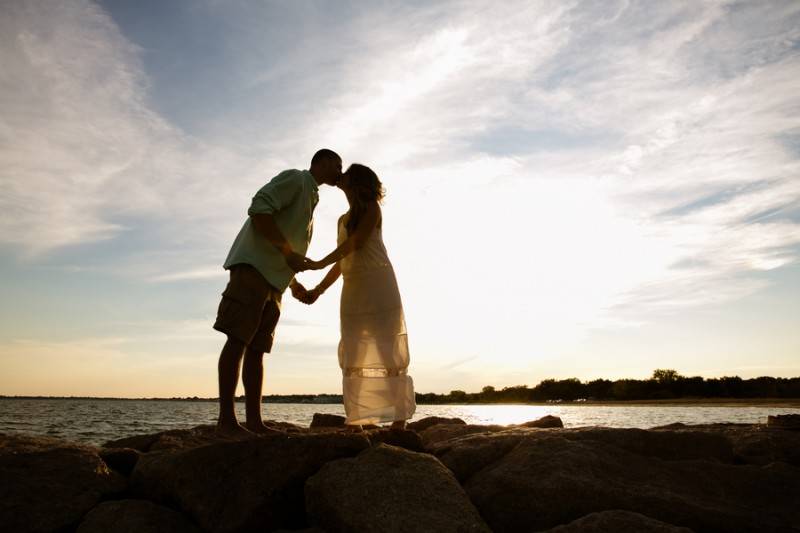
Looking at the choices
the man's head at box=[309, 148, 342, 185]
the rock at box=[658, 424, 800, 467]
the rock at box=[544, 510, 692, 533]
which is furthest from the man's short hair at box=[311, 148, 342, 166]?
the rock at box=[658, 424, 800, 467]

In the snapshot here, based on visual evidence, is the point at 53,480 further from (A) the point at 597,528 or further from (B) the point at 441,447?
(A) the point at 597,528

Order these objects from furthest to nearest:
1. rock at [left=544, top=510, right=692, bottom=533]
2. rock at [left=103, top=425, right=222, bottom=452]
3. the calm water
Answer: the calm water < rock at [left=103, top=425, right=222, bottom=452] < rock at [left=544, top=510, right=692, bottom=533]

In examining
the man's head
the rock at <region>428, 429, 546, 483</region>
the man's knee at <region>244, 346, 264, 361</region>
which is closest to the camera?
the rock at <region>428, 429, 546, 483</region>

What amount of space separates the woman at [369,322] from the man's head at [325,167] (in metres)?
0.11

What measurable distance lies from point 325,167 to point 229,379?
2016 millimetres

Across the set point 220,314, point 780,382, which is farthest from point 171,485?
point 780,382

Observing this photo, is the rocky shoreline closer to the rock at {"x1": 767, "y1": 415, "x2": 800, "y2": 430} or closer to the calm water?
the rock at {"x1": 767, "y1": 415, "x2": 800, "y2": 430}

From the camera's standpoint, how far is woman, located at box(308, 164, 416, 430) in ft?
16.8

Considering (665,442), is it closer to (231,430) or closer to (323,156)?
(231,430)

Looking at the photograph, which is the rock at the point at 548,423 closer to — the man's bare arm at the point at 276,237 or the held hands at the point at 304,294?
the held hands at the point at 304,294

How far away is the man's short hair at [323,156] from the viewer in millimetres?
5363

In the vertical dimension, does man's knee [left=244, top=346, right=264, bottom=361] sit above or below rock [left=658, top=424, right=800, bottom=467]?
above

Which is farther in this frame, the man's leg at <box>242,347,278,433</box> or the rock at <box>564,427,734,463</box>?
the man's leg at <box>242,347,278,433</box>

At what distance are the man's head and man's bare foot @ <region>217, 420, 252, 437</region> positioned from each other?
222 cm
